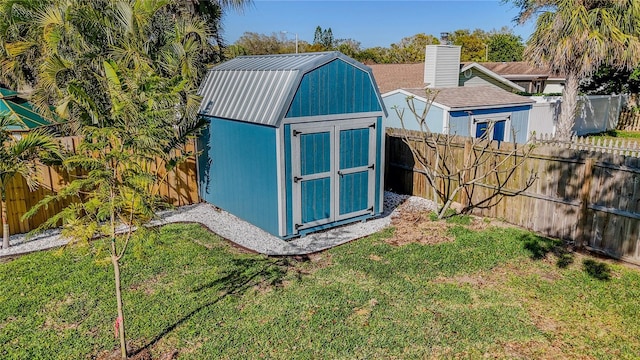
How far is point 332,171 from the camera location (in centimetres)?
809

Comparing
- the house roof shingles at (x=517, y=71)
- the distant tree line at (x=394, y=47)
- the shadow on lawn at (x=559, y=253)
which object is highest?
the distant tree line at (x=394, y=47)

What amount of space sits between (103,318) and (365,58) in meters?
48.7

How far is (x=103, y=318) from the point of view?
17.3ft

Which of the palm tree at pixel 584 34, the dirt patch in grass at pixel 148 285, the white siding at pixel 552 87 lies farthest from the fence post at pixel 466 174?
the white siding at pixel 552 87

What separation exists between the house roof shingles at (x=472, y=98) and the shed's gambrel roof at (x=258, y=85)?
18.8ft

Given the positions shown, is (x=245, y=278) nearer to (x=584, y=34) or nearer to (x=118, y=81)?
(x=118, y=81)

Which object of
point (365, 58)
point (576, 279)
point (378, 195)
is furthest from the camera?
point (365, 58)

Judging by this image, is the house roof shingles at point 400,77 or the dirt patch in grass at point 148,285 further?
the house roof shingles at point 400,77

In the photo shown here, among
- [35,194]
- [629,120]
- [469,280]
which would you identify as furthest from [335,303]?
[629,120]

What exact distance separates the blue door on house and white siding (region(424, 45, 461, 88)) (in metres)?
8.85

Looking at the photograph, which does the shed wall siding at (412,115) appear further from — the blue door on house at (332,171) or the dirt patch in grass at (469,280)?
the dirt patch in grass at (469,280)

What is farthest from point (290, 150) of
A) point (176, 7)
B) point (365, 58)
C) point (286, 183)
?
point (365, 58)

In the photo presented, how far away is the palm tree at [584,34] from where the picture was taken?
13234mm

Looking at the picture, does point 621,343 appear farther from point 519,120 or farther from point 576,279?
point 519,120
